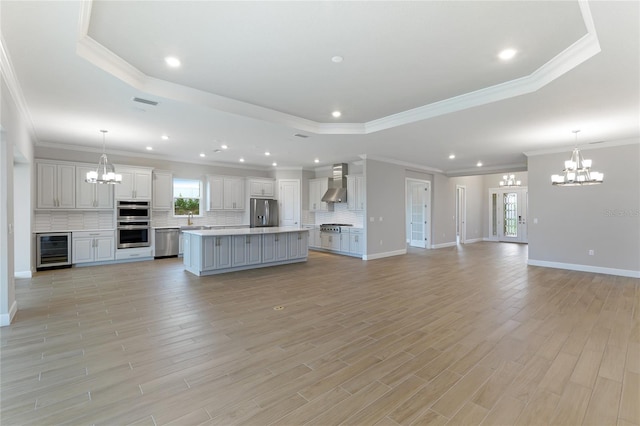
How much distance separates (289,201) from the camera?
34.2ft

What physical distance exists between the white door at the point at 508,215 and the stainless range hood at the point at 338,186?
309 inches

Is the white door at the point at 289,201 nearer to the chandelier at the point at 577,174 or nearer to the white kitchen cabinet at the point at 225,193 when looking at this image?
the white kitchen cabinet at the point at 225,193

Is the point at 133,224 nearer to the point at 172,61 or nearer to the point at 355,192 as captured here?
the point at 172,61

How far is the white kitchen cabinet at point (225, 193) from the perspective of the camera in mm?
9281

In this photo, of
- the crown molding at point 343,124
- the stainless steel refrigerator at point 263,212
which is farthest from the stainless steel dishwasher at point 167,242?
the crown molding at point 343,124

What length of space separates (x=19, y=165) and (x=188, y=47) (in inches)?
204

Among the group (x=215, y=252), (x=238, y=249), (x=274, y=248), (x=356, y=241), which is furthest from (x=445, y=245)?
(x=215, y=252)

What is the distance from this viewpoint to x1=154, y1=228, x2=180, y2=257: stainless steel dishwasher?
26.8ft

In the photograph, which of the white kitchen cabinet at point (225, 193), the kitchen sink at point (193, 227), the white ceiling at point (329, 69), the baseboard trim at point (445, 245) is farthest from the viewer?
the baseboard trim at point (445, 245)

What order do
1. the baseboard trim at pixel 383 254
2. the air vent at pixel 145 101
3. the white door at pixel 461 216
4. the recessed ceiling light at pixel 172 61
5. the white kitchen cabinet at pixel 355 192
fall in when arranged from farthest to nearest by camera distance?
the white door at pixel 461 216
the white kitchen cabinet at pixel 355 192
the baseboard trim at pixel 383 254
the air vent at pixel 145 101
the recessed ceiling light at pixel 172 61

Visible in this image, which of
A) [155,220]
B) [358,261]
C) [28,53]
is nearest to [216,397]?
[28,53]

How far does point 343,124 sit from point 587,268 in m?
6.35

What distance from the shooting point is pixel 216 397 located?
7.02 ft

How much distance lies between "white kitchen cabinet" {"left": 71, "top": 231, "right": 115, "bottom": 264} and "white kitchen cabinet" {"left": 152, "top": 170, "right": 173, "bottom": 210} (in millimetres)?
1408
